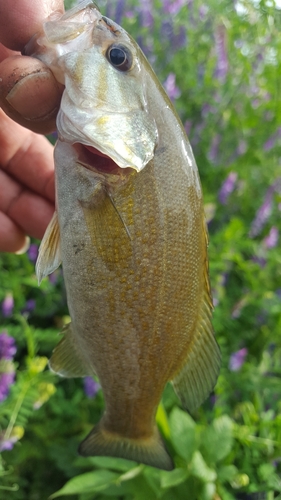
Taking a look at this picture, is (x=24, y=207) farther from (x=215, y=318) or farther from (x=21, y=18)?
(x=215, y=318)

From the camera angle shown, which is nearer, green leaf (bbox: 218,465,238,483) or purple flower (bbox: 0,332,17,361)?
purple flower (bbox: 0,332,17,361)

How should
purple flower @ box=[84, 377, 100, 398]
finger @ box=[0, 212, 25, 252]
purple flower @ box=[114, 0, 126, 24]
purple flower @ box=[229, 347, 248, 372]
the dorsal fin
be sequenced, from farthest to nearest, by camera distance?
purple flower @ box=[114, 0, 126, 24] < purple flower @ box=[229, 347, 248, 372] < purple flower @ box=[84, 377, 100, 398] < finger @ box=[0, 212, 25, 252] < the dorsal fin

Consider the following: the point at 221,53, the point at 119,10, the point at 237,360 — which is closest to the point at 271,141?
the point at 221,53

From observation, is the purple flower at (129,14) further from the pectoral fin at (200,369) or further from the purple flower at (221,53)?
the pectoral fin at (200,369)

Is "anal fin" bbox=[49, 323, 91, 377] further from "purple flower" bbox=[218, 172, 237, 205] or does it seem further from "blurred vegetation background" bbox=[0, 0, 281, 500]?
"purple flower" bbox=[218, 172, 237, 205]

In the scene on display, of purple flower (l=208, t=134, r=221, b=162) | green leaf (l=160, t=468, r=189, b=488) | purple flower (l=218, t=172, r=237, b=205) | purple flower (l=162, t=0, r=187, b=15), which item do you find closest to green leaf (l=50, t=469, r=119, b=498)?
green leaf (l=160, t=468, r=189, b=488)

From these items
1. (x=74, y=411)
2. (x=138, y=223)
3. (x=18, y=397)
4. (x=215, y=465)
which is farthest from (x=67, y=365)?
(x=215, y=465)
